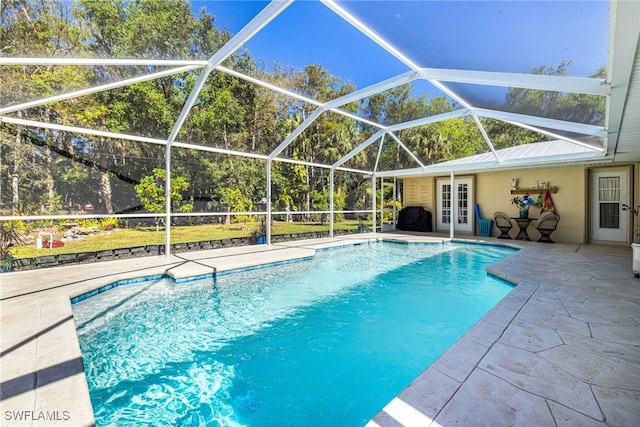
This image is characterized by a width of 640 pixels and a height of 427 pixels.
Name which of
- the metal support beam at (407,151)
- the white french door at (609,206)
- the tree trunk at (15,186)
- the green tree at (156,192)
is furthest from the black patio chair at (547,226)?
the tree trunk at (15,186)

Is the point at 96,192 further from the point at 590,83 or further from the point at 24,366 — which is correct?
the point at 590,83

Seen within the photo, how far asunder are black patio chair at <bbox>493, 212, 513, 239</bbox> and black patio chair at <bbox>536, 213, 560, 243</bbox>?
83 cm

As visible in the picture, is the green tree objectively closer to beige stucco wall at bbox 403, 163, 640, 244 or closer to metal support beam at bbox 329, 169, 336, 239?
metal support beam at bbox 329, 169, 336, 239

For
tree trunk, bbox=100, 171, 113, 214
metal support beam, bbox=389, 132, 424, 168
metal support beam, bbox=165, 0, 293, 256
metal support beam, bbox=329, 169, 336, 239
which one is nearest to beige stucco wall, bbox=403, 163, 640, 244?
metal support beam, bbox=389, 132, 424, 168

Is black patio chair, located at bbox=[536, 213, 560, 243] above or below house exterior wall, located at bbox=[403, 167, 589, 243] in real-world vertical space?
below

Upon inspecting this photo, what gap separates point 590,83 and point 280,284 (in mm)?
5020

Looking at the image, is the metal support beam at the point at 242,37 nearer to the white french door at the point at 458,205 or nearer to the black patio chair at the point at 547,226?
the white french door at the point at 458,205

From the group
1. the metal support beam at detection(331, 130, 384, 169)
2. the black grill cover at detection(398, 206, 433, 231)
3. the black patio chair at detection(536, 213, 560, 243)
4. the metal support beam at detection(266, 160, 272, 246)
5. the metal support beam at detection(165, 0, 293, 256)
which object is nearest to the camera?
the metal support beam at detection(165, 0, 293, 256)

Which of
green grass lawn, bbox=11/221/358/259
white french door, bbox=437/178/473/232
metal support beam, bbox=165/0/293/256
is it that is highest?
metal support beam, bbox=165/0/293/256

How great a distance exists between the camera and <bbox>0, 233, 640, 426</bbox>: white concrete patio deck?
1.63m

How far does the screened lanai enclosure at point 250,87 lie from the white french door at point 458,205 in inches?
83.6

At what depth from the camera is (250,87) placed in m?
6.65

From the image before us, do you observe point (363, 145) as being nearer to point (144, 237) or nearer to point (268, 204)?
point (268, 204)

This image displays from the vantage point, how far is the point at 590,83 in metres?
3.10
